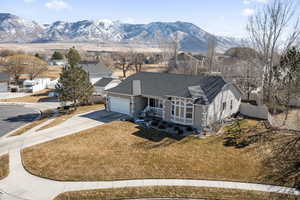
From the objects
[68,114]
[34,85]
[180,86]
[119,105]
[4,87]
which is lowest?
[68,114]

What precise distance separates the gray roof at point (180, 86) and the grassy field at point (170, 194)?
10.5m

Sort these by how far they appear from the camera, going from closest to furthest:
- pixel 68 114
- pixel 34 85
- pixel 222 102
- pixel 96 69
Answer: pixel 222 102, pixel 68 114, pixel 34 85, pixel 96 69

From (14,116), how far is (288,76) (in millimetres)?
34980

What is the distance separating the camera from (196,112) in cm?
2141

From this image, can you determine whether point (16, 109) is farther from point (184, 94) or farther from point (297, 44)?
point (297, 44)

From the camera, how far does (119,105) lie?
2734 cm

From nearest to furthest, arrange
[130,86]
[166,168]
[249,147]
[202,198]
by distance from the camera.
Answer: [202,198] → [166,168] → [249,147] → [130,86]

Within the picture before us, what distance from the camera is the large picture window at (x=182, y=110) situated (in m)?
21.9

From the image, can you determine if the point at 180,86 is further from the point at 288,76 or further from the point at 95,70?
the point at 95,70

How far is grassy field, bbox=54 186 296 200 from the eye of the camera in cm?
1127

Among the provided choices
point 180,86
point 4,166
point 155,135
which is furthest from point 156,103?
point 4,166

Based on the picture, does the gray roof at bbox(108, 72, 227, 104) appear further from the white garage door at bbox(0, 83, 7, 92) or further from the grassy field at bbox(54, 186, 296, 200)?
the white garage door at bbox(0, 83, 7, 92)

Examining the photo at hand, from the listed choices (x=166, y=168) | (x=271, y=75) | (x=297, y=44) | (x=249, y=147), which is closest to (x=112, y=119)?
(x=166, y=168)

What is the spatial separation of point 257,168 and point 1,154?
18704 millimetres
